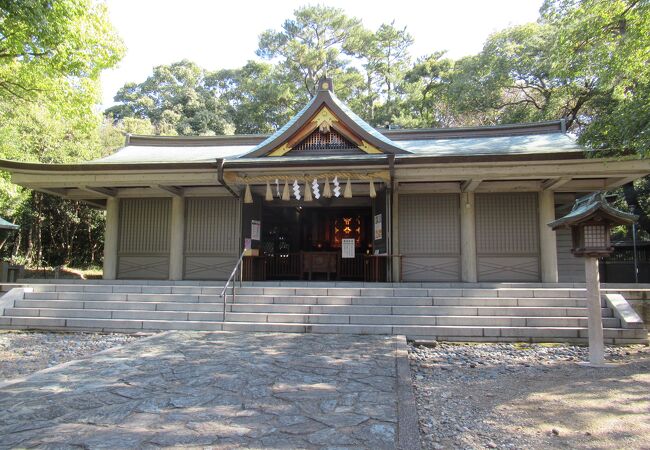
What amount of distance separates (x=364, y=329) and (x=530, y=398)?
3.48m

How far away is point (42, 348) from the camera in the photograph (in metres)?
6.95

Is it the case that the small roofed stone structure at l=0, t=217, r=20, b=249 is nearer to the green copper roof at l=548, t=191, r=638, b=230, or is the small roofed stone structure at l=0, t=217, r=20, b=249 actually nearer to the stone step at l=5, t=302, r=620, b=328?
the stone step at l=5, t=302, r=620, b=328

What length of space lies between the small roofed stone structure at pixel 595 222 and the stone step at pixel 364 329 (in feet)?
5.71

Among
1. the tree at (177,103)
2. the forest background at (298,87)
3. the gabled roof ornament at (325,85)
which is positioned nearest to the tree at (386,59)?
the forest background at (298,87)

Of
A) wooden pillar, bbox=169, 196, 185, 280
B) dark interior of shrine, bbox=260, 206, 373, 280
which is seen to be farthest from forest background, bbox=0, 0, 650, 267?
dark interior of shrine, bbox=260, 206, 373, 280

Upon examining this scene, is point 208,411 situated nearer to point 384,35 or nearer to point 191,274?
point 191,274

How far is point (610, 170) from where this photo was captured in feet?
32.4

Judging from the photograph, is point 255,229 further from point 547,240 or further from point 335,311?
point 547,240

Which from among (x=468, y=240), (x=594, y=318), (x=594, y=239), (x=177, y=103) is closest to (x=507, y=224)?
(x=468, y=240)

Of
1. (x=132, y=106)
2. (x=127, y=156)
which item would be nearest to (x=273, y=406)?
(x=127, y=156)

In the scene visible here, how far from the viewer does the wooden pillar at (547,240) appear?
1104 centimetres

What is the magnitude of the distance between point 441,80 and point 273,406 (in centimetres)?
2929

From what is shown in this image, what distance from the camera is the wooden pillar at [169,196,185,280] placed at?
12.3m

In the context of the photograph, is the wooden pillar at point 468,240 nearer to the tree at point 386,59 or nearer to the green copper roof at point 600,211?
the green copper roof at point 600,211
